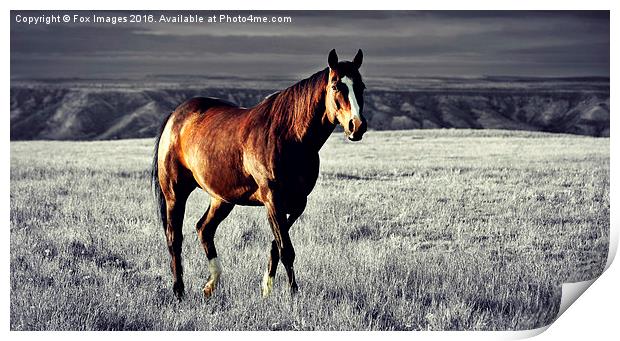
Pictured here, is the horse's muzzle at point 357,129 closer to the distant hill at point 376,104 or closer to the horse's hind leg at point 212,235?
the horse's hind leg at point 212,235

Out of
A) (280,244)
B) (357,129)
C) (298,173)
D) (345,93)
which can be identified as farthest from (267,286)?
(345,93)

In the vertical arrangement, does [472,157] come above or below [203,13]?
below

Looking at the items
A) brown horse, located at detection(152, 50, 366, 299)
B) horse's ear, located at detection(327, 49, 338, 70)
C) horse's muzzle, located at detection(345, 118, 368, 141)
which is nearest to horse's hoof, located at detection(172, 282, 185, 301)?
brown horse, located at detection(152, 50, 366, 299)

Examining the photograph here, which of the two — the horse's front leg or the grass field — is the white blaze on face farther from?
the grass field

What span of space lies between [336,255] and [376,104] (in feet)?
97.1

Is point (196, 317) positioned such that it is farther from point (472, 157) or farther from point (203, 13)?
point (472, 157)

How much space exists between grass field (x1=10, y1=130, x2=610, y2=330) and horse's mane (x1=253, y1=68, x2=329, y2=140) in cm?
160

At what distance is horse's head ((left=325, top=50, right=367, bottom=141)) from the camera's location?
614cm

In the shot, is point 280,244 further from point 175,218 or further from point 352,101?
point 175,218

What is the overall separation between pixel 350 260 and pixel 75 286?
2.96 meters

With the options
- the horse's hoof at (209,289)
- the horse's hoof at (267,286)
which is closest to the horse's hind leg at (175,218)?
the horse's hoof at (209,289)

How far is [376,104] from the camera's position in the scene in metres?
37.5

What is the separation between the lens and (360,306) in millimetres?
7258
